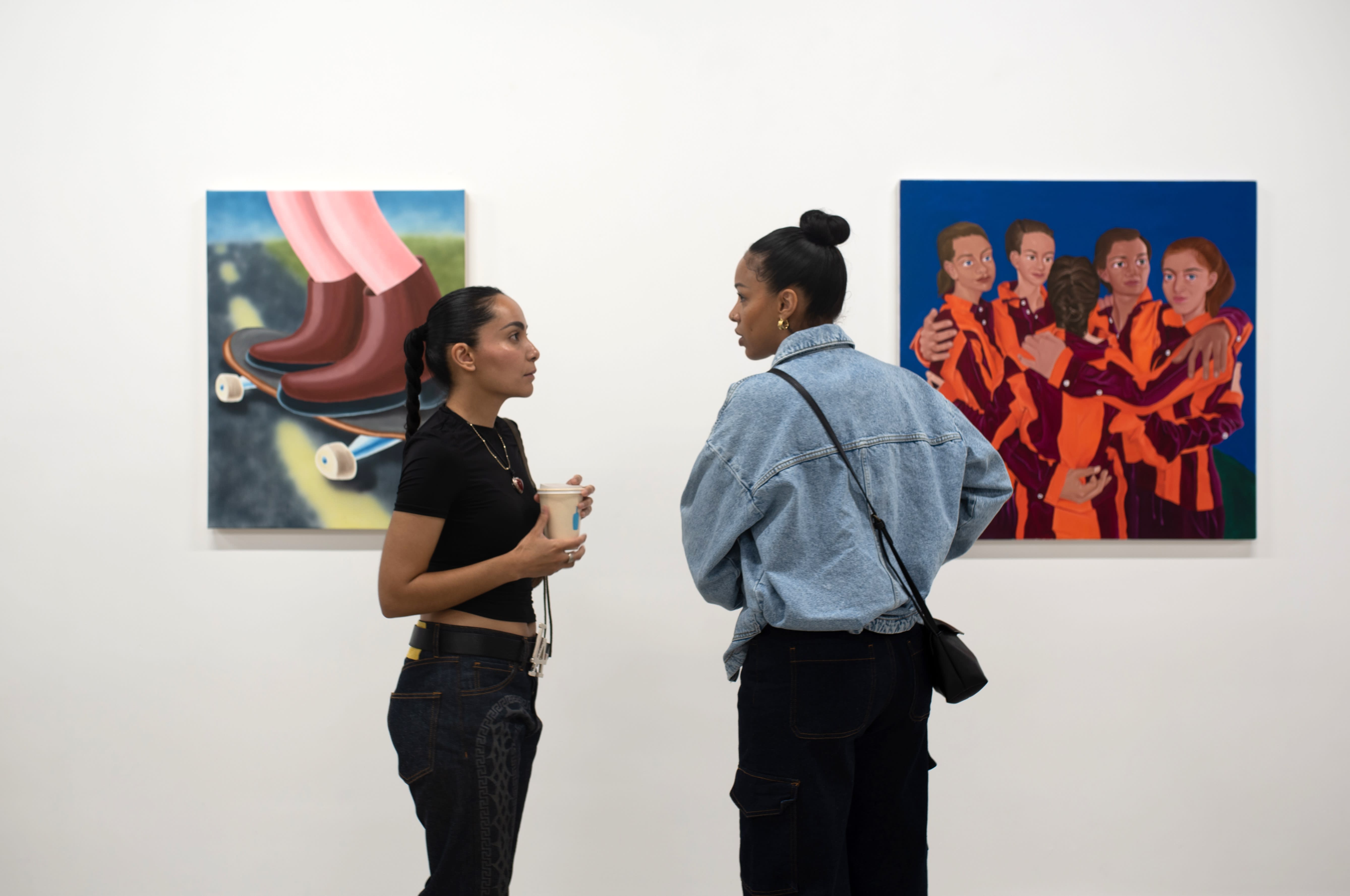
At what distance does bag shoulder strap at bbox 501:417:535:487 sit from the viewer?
1.53 meters

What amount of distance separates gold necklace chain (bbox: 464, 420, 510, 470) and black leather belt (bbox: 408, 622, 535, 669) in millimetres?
297

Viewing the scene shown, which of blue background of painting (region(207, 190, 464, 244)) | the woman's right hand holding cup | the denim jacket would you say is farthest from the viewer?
blue background of painting (region(207, 190, 464, 244))

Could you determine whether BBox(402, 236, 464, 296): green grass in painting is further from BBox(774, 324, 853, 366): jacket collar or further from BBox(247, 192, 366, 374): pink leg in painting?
BBox(774, 324, 853, 366): jacket collar

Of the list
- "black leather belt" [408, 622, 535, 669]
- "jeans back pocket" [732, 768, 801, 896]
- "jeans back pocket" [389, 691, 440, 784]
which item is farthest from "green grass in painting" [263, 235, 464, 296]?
"jeans back pocket" [732, 768, 801, 896]

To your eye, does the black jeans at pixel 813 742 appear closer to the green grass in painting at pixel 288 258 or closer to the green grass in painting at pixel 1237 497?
the green grass in painting at pixel 1237 497

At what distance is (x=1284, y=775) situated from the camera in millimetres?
2156

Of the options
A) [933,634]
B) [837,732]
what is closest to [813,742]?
[837,732]

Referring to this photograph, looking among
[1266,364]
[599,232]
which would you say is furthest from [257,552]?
[1266,364]

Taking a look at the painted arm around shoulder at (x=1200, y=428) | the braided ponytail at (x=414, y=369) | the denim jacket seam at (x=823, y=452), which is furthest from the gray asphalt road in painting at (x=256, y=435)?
the painted arm around shoulder at (x=1200, y=428)

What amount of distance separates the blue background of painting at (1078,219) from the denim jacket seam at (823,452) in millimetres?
872

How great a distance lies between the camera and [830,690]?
49.9 inches

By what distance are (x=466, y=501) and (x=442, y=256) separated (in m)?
0.96

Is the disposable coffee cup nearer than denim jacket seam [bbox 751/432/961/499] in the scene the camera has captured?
No

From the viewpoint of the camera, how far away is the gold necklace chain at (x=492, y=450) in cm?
143
